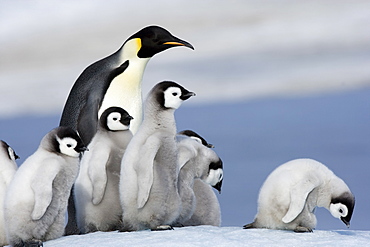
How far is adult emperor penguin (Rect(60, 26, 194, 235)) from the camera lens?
5.88 metres

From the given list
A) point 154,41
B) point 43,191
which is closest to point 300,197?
point 43,191

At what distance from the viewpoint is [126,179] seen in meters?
4.32

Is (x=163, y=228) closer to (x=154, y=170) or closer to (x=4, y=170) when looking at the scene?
(x=154, y=170)

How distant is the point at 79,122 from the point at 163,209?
1.81 metres

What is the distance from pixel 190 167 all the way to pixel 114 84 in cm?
166

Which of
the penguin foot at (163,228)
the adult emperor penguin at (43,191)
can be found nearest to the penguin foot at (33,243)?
the adult emperor penguin at (43,191)

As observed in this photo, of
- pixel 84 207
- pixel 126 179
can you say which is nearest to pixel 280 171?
pixel 126 179

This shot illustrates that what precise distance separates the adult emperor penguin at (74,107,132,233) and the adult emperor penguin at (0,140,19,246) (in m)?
0.42

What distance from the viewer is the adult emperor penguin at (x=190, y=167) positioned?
4598 millimetres

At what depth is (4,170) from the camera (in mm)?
4637

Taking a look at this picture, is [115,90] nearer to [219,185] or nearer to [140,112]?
[140,112]

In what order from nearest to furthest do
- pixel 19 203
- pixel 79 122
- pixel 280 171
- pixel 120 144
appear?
pixel 19 203 < pixel 280 171 < pixel 120 144 < pixel 79 122

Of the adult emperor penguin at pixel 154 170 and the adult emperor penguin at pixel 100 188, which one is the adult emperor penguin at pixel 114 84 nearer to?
the adult emperor penguin at pixel 100 188

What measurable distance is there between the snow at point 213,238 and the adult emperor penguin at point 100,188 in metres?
0.23
